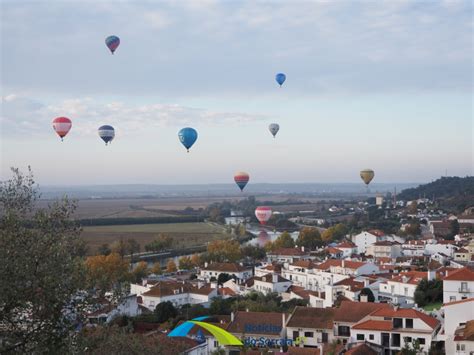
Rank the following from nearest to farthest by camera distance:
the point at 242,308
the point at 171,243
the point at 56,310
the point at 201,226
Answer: the point at 56,310 → the point at 242,308 → the point at 171,243 → the point at 201,226

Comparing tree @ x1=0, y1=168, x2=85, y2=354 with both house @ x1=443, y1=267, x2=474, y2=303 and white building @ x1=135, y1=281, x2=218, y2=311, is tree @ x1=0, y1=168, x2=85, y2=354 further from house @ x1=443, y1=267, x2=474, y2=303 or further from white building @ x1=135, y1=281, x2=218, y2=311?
white building @ x1=135, y1=281, x2=218, y2=311

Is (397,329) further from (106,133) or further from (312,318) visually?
(106,133)

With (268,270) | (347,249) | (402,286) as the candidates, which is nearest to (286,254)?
(347,249)

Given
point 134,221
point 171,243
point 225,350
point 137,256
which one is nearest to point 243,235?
point 171,243

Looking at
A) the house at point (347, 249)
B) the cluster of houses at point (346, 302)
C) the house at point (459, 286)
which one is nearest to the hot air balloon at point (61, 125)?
the cluster of houses at point (346, 302)

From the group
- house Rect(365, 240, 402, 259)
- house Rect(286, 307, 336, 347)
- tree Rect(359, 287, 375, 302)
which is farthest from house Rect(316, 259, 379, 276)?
house Rect(286, 307, 336, 347)

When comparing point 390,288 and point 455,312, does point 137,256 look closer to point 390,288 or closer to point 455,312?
point 390,288
